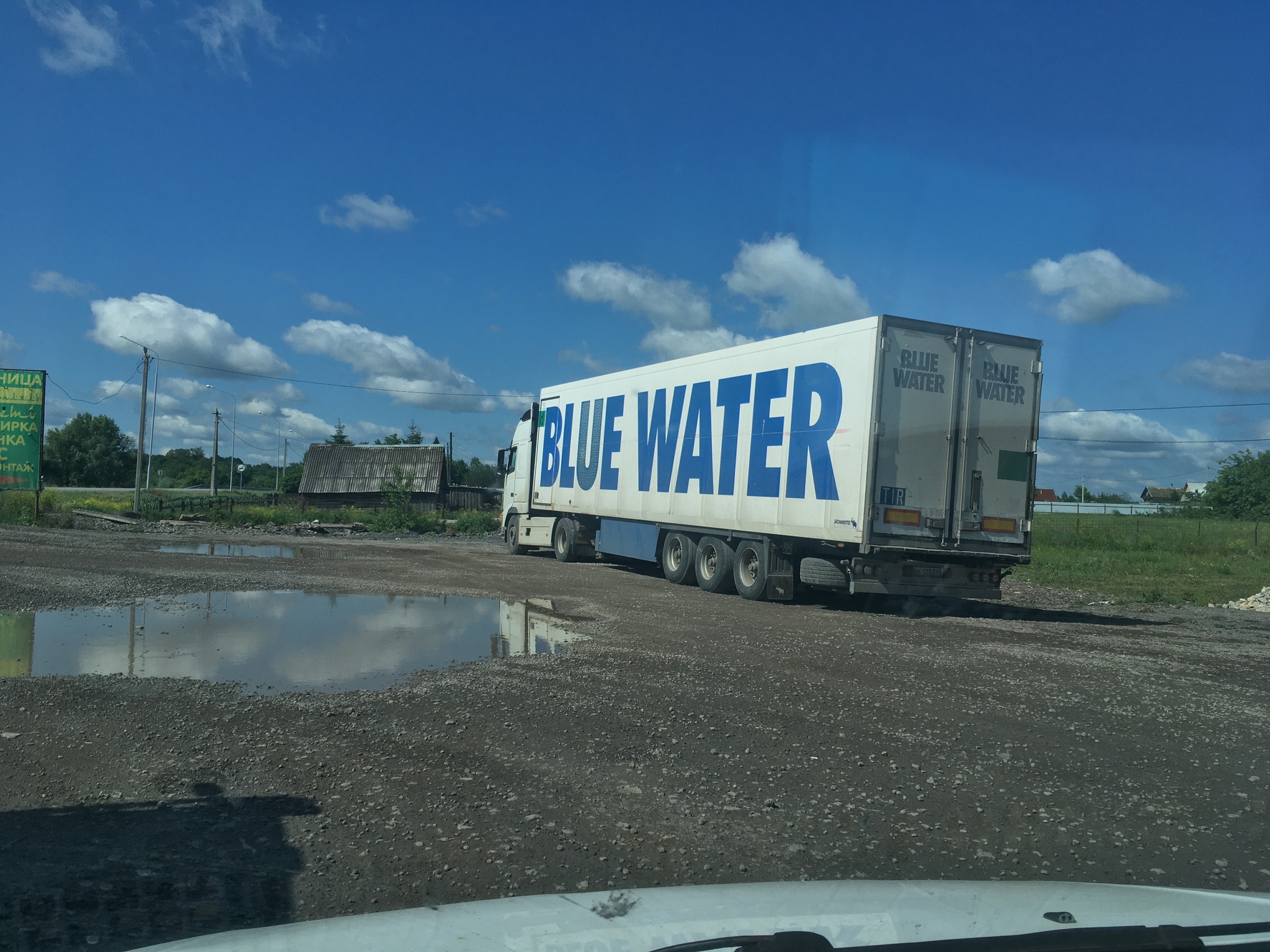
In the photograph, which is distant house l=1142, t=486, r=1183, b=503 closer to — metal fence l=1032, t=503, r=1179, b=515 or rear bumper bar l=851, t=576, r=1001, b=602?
metal fence l=1032, t=503, r=1179, b=515

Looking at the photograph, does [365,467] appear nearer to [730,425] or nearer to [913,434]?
[730,425]

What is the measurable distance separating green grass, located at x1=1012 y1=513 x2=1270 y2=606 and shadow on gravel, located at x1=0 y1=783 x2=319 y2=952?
17619 mm

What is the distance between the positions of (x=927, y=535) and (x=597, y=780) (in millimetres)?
9295

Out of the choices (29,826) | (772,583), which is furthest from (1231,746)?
(772,583)

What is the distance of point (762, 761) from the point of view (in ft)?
19.1

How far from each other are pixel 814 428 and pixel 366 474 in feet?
170

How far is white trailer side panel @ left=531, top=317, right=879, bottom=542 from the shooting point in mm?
13492

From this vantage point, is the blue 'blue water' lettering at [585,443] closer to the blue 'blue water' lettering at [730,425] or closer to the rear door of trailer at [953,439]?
the blue 'blue water' lettering at [730,425]

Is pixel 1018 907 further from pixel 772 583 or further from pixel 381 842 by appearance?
pixel 772 583

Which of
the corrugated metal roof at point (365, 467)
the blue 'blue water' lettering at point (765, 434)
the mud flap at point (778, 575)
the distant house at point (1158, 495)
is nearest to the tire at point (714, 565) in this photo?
the mud flap at point (778, 575)

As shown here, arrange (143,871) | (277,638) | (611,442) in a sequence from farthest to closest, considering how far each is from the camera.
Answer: (611,442) → (277,638) → (143,871)

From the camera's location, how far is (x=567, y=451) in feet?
73.8

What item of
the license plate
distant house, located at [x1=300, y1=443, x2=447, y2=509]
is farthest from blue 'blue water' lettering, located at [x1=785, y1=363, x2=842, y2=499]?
distant house, located at [x1=300, y1=443, x2=447, y2=509]

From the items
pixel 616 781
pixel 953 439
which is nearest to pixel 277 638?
pixel 616 781
